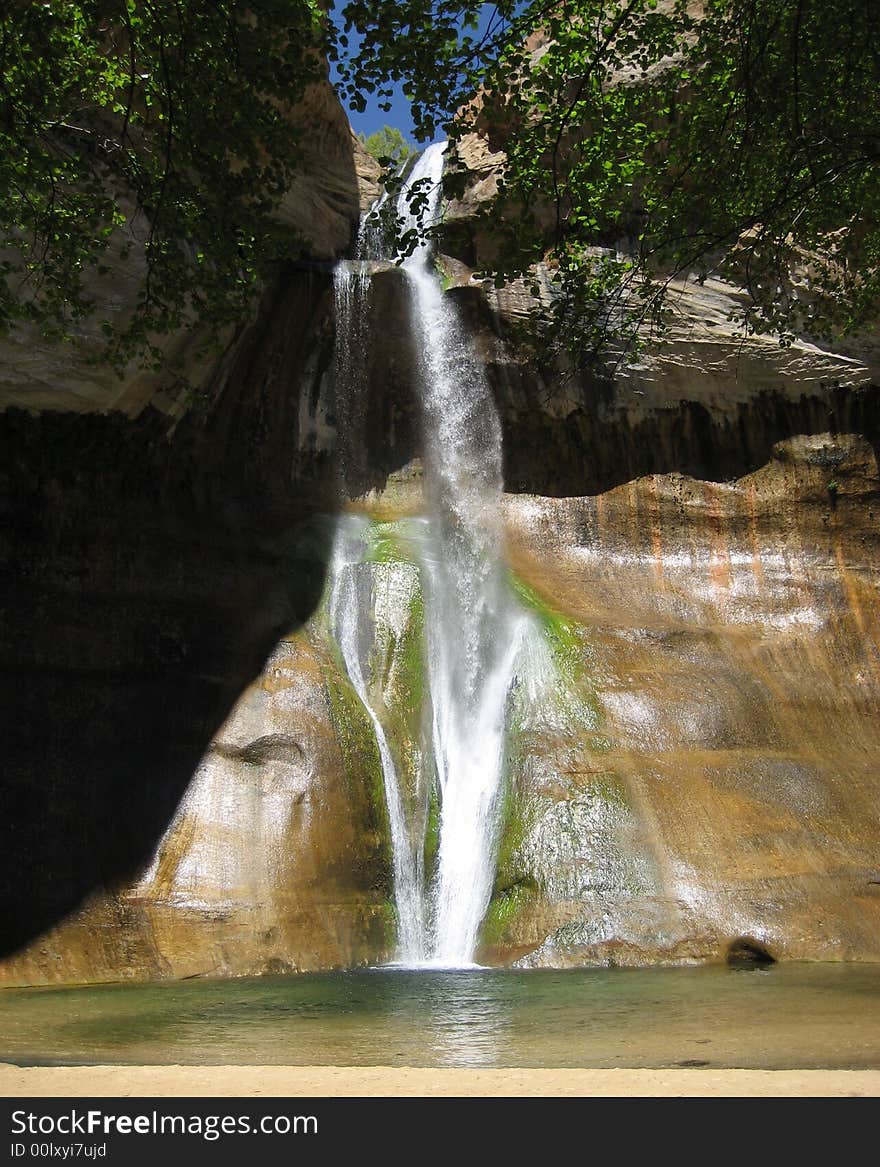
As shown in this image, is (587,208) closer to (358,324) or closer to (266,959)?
(358,324)

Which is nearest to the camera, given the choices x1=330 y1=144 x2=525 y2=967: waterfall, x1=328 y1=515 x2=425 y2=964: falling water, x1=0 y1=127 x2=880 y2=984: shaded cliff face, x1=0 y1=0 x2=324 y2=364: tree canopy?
x1=0 y1=0 x2=324 y2=364: tree canopy

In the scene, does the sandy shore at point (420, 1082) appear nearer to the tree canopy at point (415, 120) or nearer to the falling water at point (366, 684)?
the tree canopy at point (415, 120)

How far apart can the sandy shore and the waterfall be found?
605 cm

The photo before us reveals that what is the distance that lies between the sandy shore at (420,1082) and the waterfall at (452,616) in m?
6.05

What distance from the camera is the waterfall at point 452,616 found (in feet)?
40.5

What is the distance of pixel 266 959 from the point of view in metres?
11.2

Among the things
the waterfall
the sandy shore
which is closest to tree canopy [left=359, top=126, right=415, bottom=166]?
the waterfall

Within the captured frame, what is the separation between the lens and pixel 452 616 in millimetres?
16375

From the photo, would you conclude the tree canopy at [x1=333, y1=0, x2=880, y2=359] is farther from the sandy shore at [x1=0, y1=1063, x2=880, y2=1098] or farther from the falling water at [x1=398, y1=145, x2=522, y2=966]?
the sandy shore at [x1=0, y1=1063, x2=880, y2=1098]

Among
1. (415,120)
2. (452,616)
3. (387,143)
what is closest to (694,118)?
(415,120)

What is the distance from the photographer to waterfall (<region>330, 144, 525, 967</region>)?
12.3 meters

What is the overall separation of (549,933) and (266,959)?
3.08 m

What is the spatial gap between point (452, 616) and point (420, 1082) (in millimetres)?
11733

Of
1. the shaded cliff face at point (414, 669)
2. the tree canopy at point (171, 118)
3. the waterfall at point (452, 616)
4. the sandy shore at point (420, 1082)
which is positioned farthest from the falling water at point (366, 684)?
the sandy shore at point (420, 1082)
